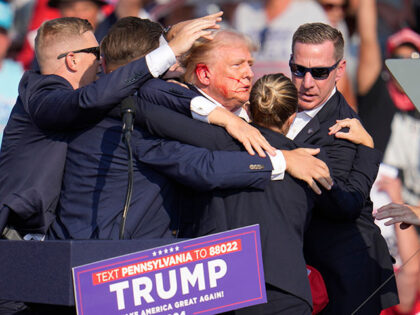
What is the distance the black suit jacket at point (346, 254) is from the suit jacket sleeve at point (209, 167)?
21.8 inches

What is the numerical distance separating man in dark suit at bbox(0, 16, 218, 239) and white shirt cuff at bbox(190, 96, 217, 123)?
0.19 metres

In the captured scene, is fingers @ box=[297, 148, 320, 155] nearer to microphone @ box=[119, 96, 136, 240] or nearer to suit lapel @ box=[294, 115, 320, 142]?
suit lapel @ box=[294, 115, 320, 142]

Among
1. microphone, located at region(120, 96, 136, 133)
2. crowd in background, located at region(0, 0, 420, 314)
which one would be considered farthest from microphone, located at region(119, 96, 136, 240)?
crowd in background, located at region(0, 0, 420, 314)

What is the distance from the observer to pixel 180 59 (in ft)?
12.4

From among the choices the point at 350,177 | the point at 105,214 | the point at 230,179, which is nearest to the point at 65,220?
the point at 105,214

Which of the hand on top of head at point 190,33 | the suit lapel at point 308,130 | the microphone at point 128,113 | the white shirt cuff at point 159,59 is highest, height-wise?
the hand on top of head at point 190,33

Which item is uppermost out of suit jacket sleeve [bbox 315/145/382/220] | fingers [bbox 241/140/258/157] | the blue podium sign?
fingers [bbox 241/140/258/157]

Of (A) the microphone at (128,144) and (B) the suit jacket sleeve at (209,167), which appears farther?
(B) the suit jacket sleeve at (209,167)

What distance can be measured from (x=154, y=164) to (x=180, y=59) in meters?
0.61

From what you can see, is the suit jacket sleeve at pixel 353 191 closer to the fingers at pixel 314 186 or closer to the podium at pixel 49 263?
the fingers at pixel 314 186

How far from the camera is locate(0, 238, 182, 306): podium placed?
2.96m

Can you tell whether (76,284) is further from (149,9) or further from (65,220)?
(149,9)

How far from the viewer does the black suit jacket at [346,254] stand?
12.4 feet

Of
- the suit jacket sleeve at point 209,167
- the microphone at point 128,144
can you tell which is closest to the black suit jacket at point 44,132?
the microphone at point 128,144
